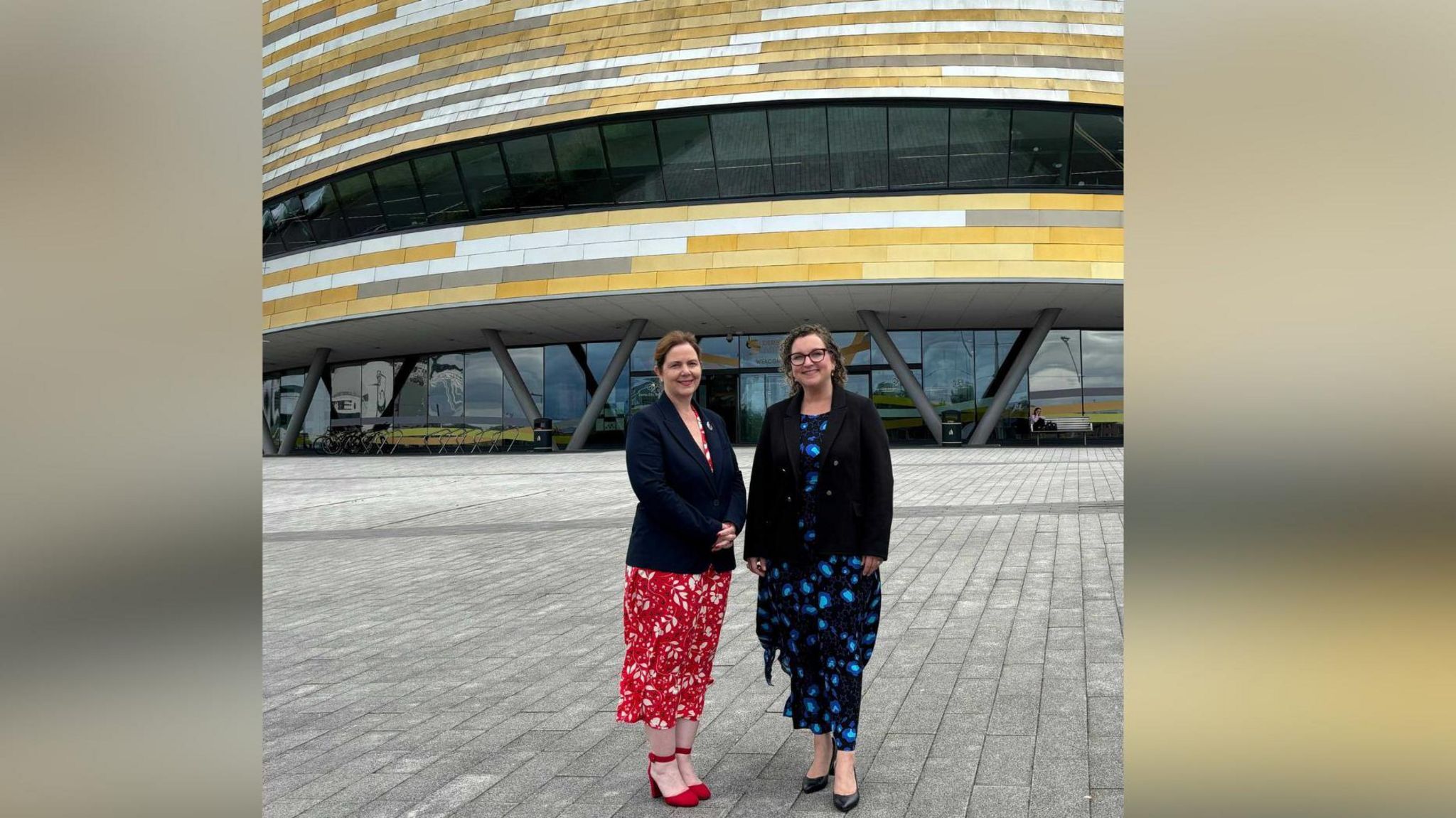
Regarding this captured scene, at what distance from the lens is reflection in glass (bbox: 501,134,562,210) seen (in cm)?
2798

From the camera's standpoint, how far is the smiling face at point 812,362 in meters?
3.82

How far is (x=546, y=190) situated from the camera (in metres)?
28.3

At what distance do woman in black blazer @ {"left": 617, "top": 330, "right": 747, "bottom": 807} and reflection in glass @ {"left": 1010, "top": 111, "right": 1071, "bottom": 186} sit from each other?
80.0ft

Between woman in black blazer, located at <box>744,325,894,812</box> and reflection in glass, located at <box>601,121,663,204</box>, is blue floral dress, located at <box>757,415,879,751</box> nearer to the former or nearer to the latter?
woman in black blazer, located at <box>744,325,894,812</box>

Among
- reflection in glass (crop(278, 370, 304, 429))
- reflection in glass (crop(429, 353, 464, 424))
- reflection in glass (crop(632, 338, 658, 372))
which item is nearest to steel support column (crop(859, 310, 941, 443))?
reflection in glass (crop(632, 338, 658, 372))

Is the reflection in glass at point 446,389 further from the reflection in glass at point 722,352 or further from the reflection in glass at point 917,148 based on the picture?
the reflection in glass at point 917,148

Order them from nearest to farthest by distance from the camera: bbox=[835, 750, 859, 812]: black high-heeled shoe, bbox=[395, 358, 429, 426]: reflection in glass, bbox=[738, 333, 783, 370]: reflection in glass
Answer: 1. bbox=[835, 750, 859, 812]: black high-heeled shoe
2. bbox=[738, 333, 783, 370]: reflection in glass
3. bbox=[395, 358, 429, 426]: reflection in glass

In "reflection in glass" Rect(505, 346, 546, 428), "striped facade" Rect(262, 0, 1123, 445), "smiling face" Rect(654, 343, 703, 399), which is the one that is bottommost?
"smiling face" Rect(654, 343, 703, 399)

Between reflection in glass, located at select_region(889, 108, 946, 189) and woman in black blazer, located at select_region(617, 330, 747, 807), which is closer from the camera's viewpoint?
woman in black blazer, located at select_region(617, 330, 747, 807)

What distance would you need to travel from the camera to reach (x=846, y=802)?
3.49 meters

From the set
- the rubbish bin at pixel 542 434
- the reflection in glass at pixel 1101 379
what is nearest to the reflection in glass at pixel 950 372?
the reflection in glass at pixel 1101 379

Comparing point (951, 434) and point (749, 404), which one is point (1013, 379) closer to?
point (951, 434)
